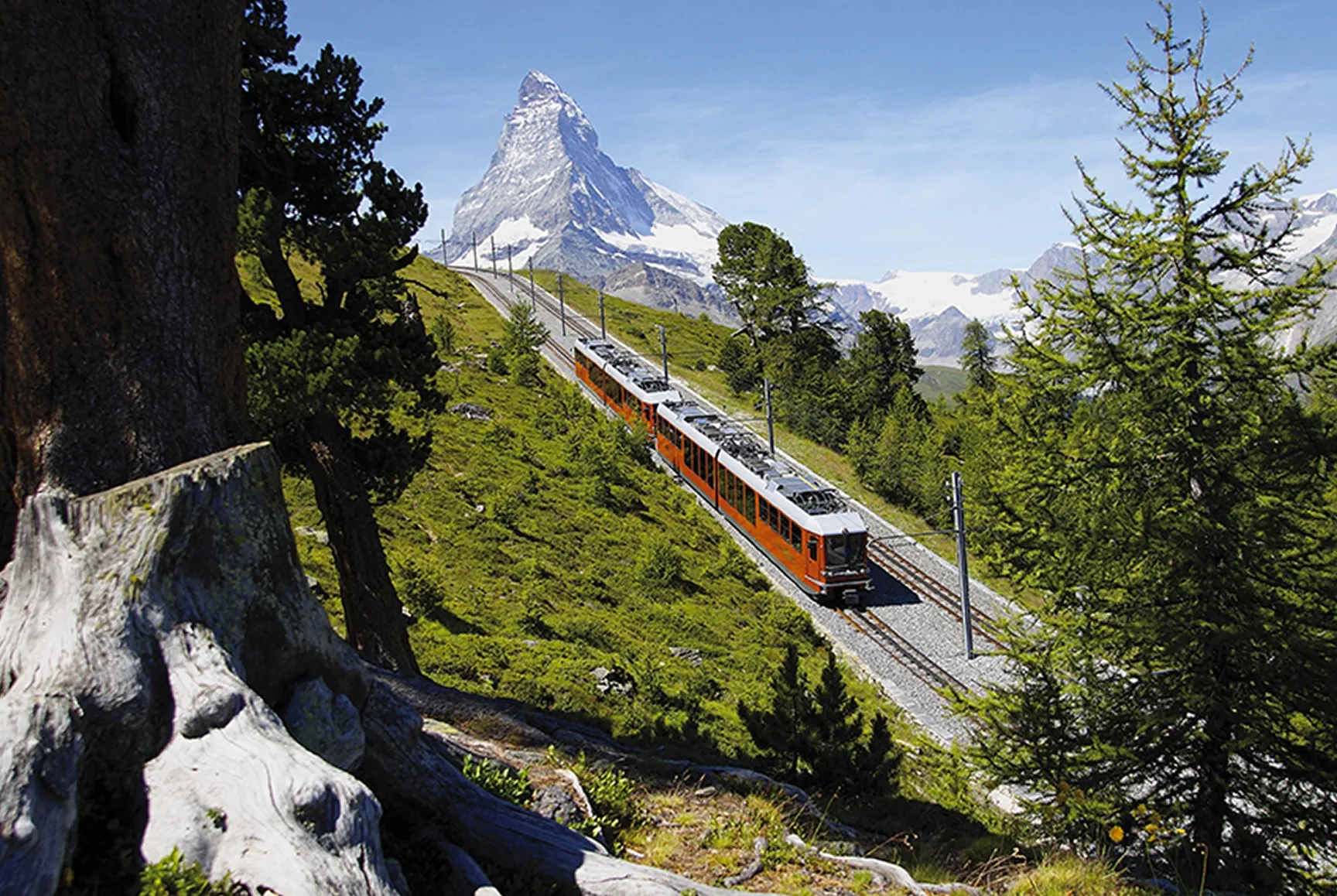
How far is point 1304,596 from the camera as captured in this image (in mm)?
9672

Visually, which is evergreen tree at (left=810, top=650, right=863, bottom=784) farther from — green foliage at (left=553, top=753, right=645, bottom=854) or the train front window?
the train front window

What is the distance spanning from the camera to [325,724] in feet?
15.7

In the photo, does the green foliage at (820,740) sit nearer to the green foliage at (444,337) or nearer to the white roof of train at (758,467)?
the white roof of train at (758,467)

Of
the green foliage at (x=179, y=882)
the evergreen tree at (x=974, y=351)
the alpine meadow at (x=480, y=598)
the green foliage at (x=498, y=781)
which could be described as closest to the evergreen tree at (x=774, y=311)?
the evergreen tree at (x=974, y=351)

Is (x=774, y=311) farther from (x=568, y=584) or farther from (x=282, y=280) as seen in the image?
(x=282, y=280)

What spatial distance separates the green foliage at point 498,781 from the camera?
20.8 ft

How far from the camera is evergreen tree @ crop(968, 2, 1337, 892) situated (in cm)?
937

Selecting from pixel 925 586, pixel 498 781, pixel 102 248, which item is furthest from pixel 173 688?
pixel 925 586

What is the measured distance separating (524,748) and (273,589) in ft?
16.6

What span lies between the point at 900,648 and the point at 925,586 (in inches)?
232

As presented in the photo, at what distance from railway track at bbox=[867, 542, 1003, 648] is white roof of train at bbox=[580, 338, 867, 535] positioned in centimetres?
439

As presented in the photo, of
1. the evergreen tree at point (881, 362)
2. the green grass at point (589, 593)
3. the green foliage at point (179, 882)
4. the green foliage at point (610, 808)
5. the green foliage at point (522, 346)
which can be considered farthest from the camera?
the evergreen tree at point (881, 362)

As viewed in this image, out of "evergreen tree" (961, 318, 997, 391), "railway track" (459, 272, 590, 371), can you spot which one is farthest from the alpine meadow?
"evergreen tree" (961, 318, 997, 391)

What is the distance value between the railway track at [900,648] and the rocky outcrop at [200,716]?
19481mm
